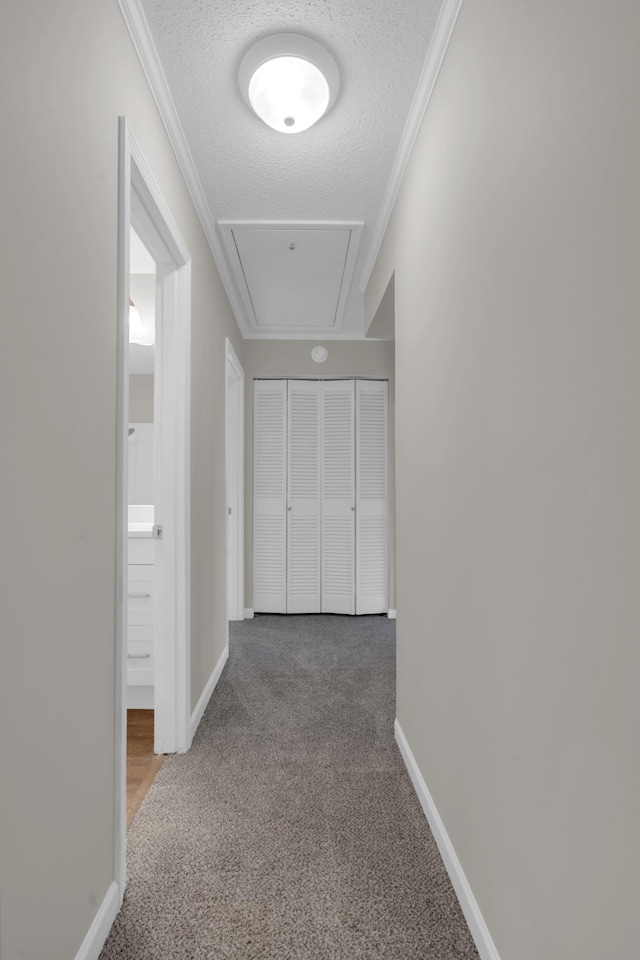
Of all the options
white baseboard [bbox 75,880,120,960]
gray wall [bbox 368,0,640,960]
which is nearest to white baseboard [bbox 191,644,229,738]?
white baseboard [bbox 75,880,120,960]

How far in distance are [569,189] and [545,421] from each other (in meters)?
0.38

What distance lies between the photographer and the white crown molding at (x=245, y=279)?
3062 mm

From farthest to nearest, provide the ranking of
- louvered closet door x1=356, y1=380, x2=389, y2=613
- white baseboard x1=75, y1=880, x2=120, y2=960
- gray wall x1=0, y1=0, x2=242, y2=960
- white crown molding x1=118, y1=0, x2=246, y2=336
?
1. louvered closet door x1=356, y1=380, x2=389, y2=613
2. white crown molding x1=118, y1=0, x2=246, y2=336
3. white baseboard x1=75, y1=880, x2=120, y2=960
4. gray wall x1=0, y1=0, x2=242, y2=960

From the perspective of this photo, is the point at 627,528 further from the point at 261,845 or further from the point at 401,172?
the point at 401,172

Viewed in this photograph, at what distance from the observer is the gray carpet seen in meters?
1.44

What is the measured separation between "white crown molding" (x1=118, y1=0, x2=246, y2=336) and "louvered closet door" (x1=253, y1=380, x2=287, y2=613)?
6.42 ft

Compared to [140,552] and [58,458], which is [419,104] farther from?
[140,552]

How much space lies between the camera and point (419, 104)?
6.85 ft

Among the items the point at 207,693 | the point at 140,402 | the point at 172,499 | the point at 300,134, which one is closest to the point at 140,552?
the point at 172,499

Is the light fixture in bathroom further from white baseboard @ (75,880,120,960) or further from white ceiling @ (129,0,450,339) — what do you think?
white baseboard @ (75,880,120,960)

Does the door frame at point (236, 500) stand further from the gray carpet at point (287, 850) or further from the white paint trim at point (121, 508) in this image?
the white paint trim at point (121, 508)

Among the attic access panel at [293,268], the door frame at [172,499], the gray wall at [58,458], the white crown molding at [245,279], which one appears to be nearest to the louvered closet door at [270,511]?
the white crown molding at [245,279]

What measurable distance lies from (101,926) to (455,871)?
3.01 ft

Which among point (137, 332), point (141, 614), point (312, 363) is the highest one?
point (312, 363)
